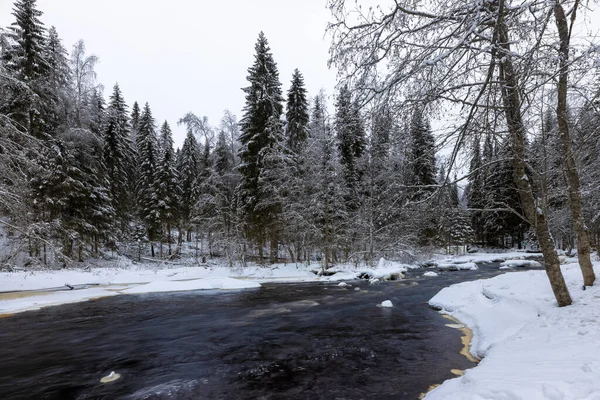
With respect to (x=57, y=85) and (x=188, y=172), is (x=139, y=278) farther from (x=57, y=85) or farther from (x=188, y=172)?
(x=188, y=172)

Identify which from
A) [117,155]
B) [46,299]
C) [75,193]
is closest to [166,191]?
[117,155]

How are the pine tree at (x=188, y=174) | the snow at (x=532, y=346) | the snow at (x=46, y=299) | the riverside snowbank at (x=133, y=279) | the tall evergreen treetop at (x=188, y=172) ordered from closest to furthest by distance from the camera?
1. the snow at (x=532, y=346)
2. the snow at (x=46, y=299)
3. the riverside snowbank at (x=133, y=279)
4. the pine tree at (x=188, y=174)
5. the tall evergreen treetop at (x=188, y=172)

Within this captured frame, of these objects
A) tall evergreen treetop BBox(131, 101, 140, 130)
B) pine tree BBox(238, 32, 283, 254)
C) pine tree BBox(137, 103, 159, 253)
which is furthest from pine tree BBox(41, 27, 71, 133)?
tall evergreen treetop BBox(131, 101, 140, 130)

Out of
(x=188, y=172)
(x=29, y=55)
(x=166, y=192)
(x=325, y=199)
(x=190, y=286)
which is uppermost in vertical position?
(x=29, y=55)

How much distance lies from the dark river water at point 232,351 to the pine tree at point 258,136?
11175 mm

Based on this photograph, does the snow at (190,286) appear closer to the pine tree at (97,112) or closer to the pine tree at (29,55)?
the pine tree at (29,55)

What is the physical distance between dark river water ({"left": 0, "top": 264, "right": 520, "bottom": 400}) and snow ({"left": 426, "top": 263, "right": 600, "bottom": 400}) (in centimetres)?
88

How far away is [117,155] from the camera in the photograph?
30172 millimetres

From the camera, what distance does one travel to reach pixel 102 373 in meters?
6.38

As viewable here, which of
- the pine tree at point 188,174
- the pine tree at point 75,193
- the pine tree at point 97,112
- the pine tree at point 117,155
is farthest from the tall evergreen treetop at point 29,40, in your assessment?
the pine tree at point 188,174

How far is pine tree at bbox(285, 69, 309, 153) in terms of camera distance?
87.6ft

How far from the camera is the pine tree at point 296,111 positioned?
1051 inches

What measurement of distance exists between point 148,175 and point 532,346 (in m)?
33.6

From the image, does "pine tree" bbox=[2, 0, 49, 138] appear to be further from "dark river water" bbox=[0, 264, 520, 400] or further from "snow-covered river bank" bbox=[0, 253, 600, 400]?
"dark river water" bbox=[0, 264, 520, 400]
